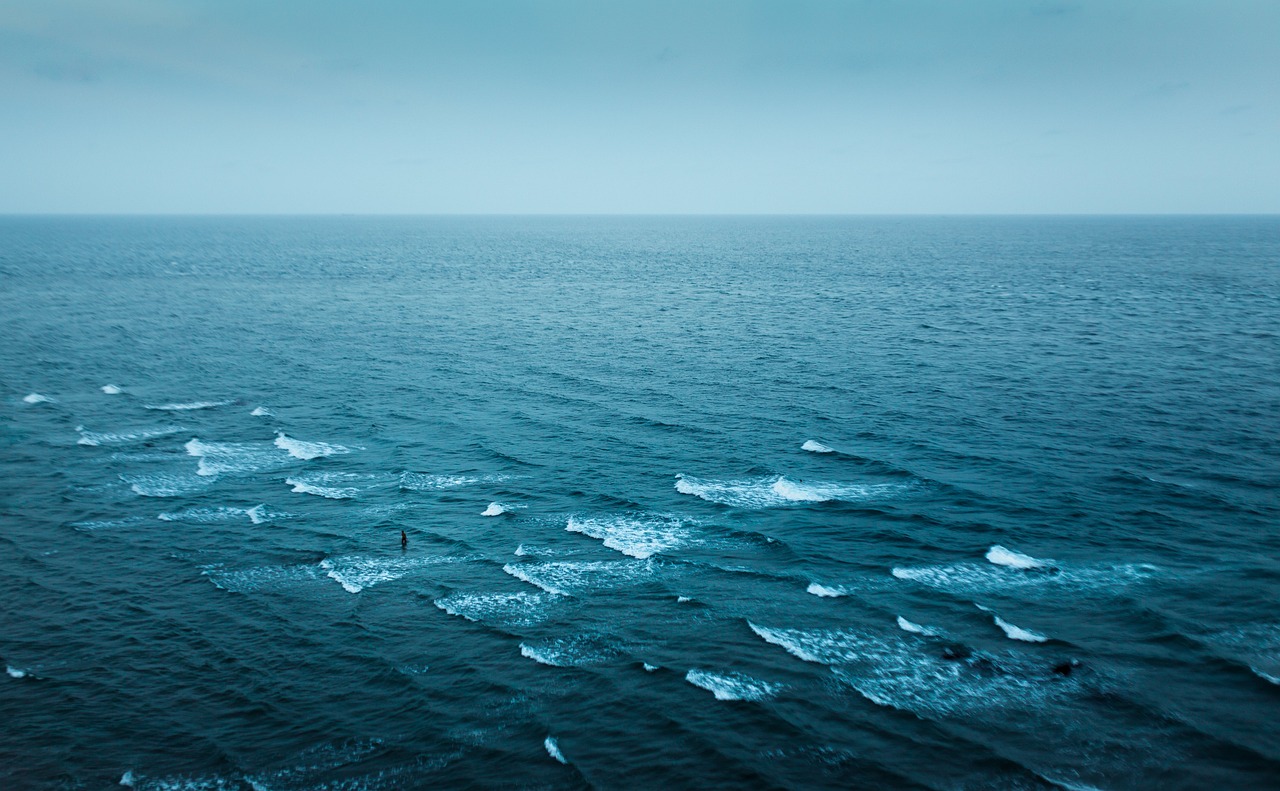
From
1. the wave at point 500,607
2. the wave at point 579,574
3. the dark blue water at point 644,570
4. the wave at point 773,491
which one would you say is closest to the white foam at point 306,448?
the dark blue water at point 644,570

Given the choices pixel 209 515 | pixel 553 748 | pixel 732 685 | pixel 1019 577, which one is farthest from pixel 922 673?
pixel 209 515

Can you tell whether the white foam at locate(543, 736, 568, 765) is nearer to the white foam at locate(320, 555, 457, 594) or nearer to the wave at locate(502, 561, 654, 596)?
→ the wave at locate(502, 561, 654, 596)

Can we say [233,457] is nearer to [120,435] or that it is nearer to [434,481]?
[120,435]

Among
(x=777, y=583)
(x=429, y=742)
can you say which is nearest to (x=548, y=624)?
(x=429, y=742)

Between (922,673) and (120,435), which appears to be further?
(120,435)

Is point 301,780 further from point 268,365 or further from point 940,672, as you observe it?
point 268,365

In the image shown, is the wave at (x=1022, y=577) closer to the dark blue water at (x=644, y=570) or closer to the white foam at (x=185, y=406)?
the dark blue water at (x=644, y=570)
